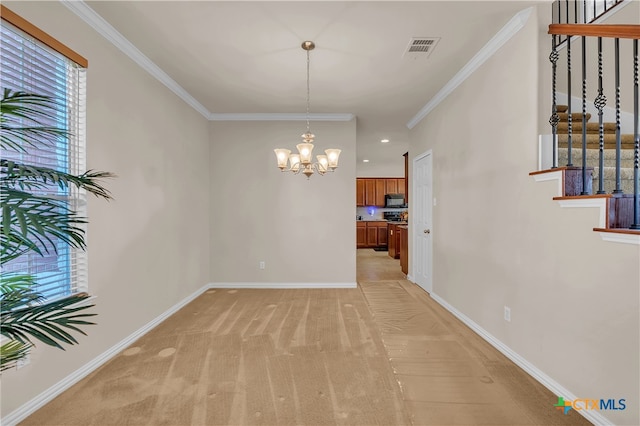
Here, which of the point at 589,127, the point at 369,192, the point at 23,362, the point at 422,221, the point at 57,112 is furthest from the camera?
the point at 369,192

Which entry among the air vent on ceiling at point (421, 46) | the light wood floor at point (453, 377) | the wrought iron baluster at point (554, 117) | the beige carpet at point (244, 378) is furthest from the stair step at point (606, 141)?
the beige carpet at point (244, 378)

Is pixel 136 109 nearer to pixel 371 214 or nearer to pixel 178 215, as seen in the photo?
pixel 178 215

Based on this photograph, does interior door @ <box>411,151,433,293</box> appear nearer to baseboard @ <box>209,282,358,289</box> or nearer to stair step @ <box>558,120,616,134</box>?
baseboard @ <box>209,282,358,289</box>

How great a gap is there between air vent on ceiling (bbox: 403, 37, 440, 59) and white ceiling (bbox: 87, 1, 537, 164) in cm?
4

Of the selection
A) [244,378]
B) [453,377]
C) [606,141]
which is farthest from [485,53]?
[244,378]

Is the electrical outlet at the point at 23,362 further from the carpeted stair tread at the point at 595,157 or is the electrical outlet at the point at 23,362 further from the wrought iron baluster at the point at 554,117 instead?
the carpeted stair tread at the point at 595,157

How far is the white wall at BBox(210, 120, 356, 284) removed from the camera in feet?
14.8

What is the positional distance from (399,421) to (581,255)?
1.46m

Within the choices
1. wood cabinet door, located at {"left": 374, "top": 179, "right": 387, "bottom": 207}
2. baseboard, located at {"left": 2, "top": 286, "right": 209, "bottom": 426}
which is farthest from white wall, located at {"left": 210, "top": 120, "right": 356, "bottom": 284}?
wood cabinet door, located at {"left": 374, "top": 179, "right": 387, "bottom": 207}

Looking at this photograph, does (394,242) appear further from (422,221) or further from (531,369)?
(531,369)

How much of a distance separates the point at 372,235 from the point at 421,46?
279 inches

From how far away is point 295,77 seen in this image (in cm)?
322

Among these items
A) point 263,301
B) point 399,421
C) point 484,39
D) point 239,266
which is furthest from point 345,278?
point 484,39

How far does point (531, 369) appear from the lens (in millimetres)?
2166
